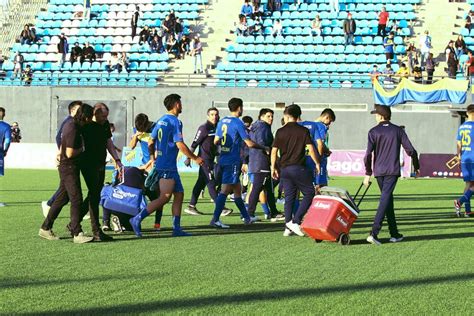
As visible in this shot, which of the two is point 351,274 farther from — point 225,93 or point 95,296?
point 225,93

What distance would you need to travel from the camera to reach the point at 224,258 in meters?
10.5

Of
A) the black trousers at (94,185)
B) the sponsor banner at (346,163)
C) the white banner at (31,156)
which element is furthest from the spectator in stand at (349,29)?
the black trousers at (94,185)

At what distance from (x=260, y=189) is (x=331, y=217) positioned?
391cm

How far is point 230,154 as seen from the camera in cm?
1494

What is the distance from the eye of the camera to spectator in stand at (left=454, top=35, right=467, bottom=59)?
39844mm

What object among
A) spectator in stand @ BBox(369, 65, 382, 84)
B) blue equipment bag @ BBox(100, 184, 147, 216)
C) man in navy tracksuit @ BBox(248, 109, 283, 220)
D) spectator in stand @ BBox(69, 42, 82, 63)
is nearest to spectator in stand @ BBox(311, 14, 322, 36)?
spectator in stand @ BBox(369, 65, 382, 84)

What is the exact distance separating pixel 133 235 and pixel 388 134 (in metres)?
3.71

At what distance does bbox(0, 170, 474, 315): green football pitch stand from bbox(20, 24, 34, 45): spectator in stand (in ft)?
106

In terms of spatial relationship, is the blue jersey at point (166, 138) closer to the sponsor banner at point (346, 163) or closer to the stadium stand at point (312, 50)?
the sponsor banner at point (346, 163)

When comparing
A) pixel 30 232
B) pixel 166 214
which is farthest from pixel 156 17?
pixel 30 232

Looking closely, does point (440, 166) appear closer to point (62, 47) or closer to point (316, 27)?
point (316, 27)

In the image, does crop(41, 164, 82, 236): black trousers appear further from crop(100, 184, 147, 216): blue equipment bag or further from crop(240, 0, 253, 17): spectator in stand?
crop(240, 0, 253, 17): spectator in stand

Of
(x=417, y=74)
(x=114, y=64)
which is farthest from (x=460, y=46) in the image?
(x=114, y=64)

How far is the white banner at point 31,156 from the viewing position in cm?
3803
